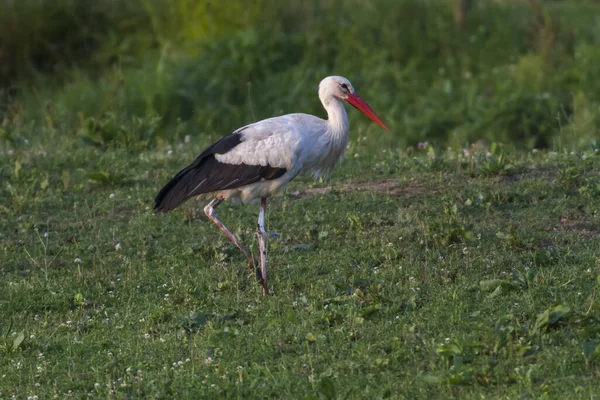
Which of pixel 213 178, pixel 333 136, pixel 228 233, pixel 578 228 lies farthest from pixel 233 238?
pixel 578 228

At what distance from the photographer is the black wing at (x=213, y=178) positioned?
705cm

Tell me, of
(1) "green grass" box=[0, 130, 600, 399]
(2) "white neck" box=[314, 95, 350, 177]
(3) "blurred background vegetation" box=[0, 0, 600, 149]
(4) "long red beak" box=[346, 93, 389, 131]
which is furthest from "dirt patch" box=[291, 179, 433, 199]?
(3) "blurred background vegetation" box=[0, 0, 600, 149]

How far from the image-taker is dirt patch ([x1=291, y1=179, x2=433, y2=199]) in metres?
8.27

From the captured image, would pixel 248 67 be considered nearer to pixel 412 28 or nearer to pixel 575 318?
pixel 412 28

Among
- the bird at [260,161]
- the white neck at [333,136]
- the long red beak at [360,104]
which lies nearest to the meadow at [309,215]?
the bird at [260,161]

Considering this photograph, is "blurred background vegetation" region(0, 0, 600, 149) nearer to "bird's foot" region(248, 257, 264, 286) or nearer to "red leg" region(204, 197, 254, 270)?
"red leg" region(204, 197, 254, 270)

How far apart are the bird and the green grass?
0.39m

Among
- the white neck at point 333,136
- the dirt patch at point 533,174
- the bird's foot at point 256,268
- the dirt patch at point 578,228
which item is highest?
the white neck at point 333,136

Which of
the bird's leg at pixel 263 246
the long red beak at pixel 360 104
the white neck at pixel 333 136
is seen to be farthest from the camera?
the long red beak at pixel 360 104

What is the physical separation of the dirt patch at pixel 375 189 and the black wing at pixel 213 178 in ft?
4.51

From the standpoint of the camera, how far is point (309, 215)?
790 centimetres

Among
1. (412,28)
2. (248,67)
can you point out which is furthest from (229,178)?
(412,28)

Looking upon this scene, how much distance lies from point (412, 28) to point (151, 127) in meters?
4.92

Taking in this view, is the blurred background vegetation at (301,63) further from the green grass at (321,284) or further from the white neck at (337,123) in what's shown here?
the white neck at (337,123)
